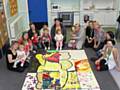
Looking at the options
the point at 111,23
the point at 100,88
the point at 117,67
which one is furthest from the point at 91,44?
the point at 111,23

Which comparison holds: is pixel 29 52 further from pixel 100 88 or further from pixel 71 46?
pixel 100 88

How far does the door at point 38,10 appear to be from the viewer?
293 inches

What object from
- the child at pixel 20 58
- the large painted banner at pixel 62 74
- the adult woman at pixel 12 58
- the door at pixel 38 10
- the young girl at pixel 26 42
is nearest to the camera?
the large painted banner at pixel 62 74

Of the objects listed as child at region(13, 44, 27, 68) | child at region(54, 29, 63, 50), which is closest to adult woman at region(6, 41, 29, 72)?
child at region(13, 44, 27, 68)

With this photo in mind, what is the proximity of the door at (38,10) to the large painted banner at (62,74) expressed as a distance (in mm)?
3031

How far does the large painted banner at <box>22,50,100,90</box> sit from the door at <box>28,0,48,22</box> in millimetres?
3031

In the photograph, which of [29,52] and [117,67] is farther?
[29,52]

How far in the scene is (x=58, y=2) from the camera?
7.77 m

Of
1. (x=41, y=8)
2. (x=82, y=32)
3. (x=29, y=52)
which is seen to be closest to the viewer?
(x=29, y=52)

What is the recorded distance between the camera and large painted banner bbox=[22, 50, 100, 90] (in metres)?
3.49

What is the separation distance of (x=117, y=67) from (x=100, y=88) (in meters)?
0.88

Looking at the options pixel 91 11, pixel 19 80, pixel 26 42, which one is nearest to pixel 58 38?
pixel 26 42

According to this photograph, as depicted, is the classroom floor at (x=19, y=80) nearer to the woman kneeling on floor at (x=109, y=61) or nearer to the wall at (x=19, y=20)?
the woman kneeling on floor at (x=109, y=61)

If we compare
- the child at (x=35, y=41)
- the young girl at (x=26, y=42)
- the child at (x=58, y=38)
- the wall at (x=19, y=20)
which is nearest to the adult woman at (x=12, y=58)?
the young girl at (x=26, y=42)
